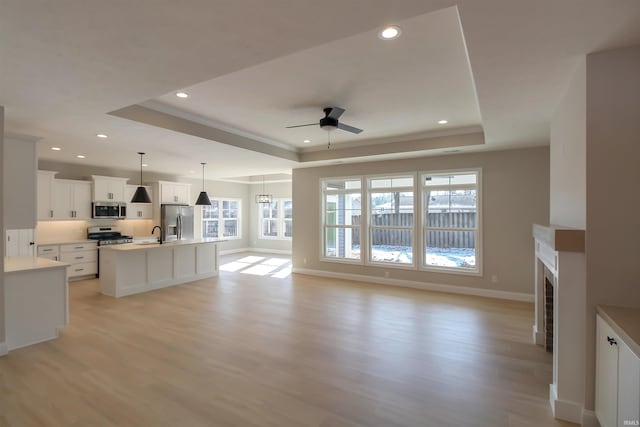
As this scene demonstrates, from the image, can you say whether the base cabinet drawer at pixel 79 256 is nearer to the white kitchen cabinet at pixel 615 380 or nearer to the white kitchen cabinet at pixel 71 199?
the white kitchen cabinet at pixel 71 199

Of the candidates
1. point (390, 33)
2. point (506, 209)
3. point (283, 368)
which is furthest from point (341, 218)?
point (390, 33)

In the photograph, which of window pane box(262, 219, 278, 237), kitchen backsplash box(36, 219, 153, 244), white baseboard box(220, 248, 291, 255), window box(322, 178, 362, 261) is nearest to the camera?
kitchen backsplash box(36, 219, 153, 244)

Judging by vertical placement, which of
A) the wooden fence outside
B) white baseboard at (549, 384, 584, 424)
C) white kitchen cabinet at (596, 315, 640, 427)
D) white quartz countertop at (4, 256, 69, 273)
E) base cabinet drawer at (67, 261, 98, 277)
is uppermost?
the wooden fence outside

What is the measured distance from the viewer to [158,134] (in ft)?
15.0

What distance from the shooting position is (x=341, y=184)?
763 cm

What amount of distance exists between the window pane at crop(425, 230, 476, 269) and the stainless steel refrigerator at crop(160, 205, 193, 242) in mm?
6533

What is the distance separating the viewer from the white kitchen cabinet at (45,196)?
A: 6.60 m

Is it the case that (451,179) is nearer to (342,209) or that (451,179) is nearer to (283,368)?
(342,209)

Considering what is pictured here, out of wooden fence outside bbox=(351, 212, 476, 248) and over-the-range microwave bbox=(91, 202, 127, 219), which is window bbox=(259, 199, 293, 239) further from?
wooden fence outside bbox=(351, 212, 476, 248)

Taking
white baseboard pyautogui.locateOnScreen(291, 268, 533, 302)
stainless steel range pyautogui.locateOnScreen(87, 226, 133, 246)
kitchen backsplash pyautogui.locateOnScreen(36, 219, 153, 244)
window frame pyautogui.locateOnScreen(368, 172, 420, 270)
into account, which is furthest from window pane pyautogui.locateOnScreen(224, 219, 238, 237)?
window frame pyautogui.locateOnScreen(368, 172, 420, 270)

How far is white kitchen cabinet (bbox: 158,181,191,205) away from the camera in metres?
8.84

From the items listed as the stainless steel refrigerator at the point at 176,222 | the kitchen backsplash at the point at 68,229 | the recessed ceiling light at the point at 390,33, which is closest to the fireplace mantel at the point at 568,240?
the recessed ceiling light at the point at 390,33

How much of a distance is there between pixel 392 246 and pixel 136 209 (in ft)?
22.3

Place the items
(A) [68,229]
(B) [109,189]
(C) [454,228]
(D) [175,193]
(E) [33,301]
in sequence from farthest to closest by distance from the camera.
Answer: (D) [175,193] → (B) [109,189] → (A) [68,229] → (C) [454,228] → (E) [33,301]
